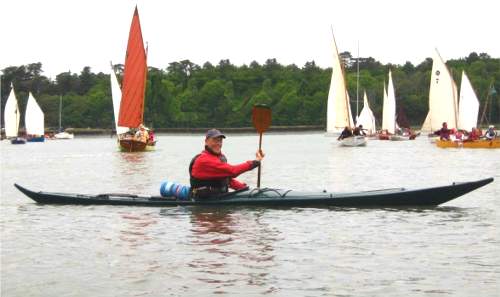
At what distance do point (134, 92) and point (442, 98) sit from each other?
81.0 ft

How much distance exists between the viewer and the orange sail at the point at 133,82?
60.5m

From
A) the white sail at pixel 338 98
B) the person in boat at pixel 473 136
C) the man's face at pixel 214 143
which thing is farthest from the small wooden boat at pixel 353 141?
the man's face at pixel 214 143

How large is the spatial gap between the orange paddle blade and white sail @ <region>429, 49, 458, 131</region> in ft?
151

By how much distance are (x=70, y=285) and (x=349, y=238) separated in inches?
233

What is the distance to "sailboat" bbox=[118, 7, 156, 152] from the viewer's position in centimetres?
6041

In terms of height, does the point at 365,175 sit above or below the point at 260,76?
below

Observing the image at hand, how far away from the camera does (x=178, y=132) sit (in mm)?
163375

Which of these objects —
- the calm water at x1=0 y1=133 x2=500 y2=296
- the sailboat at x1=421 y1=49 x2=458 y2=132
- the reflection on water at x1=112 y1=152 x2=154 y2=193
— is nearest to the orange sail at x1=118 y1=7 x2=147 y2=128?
the reflection on water at x1=112 y1=152 x2=154 y2=193

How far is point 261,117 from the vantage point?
2403cm

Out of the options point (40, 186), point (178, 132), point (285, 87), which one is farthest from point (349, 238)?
point (285, 87)

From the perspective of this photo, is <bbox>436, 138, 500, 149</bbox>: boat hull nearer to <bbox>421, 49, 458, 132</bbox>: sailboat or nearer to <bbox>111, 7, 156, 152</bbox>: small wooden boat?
<bbox>421, 49, 458, 132</bbox>: sailboat

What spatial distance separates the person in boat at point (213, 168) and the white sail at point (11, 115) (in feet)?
287

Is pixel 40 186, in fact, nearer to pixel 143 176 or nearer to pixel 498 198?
pixel 143 176

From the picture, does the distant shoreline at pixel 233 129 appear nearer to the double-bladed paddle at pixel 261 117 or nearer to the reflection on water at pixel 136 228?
the double-bladed paddle at pixel 261 117
